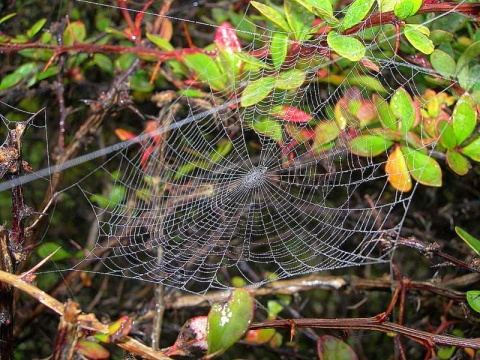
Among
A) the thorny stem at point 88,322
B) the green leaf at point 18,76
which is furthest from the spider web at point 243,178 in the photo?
the thorny stem at point 88,322

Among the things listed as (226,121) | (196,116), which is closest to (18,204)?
(196,116)

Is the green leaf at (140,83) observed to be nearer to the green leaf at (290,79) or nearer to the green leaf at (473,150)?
the green leaf at (290,79)

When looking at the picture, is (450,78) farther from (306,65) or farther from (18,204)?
(18,204)

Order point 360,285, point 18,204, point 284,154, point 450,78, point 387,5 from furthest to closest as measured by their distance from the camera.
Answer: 1. point 284,154
2. point 360,285
3. point 450,78
4. point 387,5
5. point 18,204

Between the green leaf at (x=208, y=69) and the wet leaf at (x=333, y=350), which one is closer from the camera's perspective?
the wet leaf at (x=333, y=350)

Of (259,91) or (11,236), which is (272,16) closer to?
(259,91)
